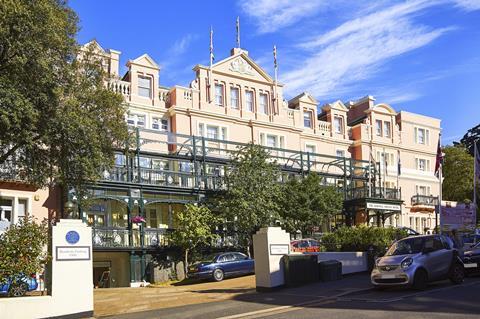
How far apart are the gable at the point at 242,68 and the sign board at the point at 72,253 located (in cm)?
2684

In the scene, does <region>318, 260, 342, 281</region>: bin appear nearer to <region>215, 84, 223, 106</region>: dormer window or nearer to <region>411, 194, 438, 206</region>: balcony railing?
<region>215, 84, 223, 106</region>: dormer window

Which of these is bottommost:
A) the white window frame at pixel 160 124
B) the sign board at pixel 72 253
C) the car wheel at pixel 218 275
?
the car wheel at pixel 218 275

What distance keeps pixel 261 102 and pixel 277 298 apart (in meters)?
27.6

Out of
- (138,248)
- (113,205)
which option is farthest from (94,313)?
(113,205)

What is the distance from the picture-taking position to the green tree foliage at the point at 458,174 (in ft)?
176

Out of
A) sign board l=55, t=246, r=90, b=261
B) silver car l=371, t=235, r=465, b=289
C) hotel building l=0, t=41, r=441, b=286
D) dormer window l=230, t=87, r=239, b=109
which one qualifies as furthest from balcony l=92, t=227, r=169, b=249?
silver car l=371, t=235, r=465, b=289

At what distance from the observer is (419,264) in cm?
1595

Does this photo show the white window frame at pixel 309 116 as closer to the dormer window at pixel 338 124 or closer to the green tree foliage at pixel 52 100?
the dormer window at pixel 338 124

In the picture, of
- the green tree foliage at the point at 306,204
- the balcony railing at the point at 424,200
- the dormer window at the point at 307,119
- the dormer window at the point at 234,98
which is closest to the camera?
the green tree foliage at the point at 306,204

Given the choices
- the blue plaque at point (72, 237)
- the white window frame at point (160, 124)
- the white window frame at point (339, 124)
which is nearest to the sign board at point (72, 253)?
the blue plaque at point (72, 237)

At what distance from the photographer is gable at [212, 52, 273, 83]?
40094 mm

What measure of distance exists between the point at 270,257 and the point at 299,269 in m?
1.61

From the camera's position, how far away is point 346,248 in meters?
24.6

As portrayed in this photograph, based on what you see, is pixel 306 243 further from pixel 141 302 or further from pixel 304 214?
pixel 141 302
